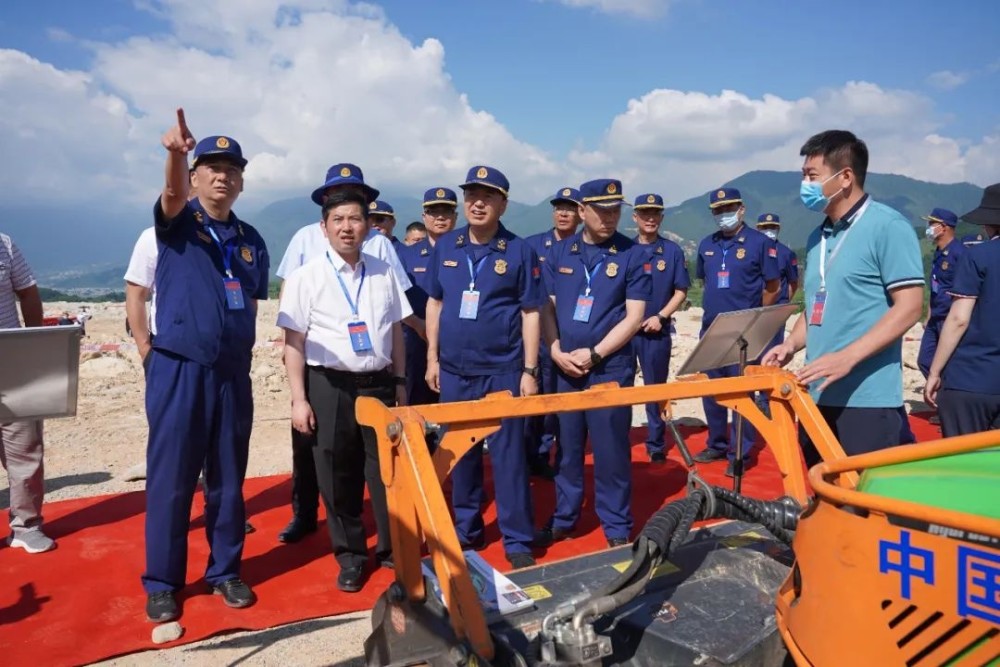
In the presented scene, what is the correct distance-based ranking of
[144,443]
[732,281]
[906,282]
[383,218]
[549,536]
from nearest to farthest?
[906,282] → [549,536] → [732,281] → [383,218] → [144,443]

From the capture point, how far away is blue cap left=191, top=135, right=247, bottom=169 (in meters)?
3.09

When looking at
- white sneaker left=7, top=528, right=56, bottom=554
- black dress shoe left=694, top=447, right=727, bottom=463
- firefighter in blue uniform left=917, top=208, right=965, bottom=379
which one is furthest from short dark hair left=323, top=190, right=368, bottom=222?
firefighter in blue uniform left=917, top=208, right=965, bottom=379

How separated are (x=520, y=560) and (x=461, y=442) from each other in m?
1.56

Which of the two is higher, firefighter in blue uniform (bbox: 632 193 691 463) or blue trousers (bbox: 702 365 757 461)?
firefighter in blue uniform (bbox: 632 193 691 463)

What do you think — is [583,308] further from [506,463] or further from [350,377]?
[350,377]

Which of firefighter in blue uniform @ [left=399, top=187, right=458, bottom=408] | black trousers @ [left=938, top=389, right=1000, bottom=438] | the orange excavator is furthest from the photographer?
firefighter in blue uniform @ [left=399, top=187, right=458, bottom=408]

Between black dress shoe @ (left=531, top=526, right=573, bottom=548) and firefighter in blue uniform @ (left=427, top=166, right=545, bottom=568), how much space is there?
12.8 inches

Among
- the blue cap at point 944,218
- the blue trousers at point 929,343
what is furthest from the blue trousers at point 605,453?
the blue cap at point 944,218

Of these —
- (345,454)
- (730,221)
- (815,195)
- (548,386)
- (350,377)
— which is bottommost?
(345,454)

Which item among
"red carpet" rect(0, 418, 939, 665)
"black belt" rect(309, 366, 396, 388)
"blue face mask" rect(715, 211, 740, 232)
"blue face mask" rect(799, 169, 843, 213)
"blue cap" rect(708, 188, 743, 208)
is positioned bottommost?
"red carpet" rect(0, 418, 939, 665)

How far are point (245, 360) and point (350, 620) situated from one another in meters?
1.30

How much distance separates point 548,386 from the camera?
5.41m

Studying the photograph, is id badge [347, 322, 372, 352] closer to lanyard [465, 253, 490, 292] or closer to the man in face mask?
lanyard [465, 253, 490, 292]

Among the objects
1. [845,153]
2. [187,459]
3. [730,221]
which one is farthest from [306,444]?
[730,221]
